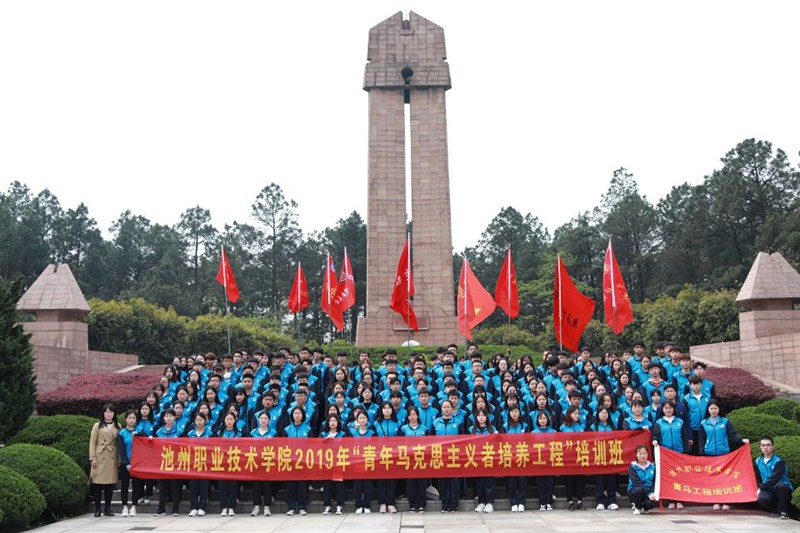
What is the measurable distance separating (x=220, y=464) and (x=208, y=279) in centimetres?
4354

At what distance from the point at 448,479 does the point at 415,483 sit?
386 millimetres

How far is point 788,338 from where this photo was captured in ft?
57.2

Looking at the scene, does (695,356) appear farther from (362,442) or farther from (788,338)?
(362,442)

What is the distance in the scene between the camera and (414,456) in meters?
9.71

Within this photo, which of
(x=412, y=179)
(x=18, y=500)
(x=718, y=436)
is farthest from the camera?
(x=412, y=179)

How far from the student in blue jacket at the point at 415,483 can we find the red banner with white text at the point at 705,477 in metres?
2.63

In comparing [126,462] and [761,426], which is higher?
[761,426]

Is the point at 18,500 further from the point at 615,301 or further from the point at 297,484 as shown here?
the point at 615,301

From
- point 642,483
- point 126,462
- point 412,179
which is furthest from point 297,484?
point 412,179

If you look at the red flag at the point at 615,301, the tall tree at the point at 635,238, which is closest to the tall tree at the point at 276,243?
the tall tree at the point at 635,238

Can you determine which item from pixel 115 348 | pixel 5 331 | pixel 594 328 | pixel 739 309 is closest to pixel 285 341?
pixel 115 348

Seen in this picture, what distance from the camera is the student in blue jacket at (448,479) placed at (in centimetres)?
977

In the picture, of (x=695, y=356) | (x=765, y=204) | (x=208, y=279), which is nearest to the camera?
(x=695, y=356)

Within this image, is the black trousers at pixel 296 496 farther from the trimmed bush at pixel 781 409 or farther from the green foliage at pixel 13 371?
the trimmed bush at pixel 781 409
